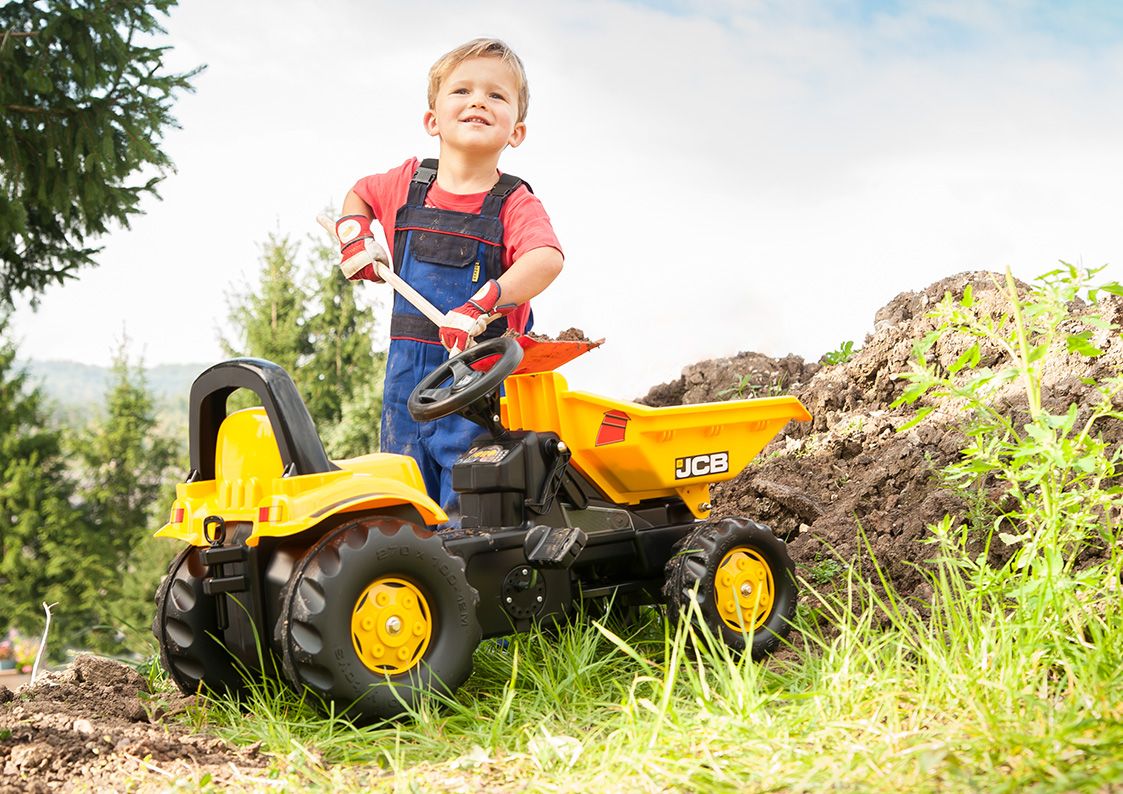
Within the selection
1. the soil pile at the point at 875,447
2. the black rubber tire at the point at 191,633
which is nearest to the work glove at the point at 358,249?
the black rubber tire at the point at 191,633

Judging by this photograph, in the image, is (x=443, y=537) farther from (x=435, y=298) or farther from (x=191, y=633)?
(x=435, y=298)

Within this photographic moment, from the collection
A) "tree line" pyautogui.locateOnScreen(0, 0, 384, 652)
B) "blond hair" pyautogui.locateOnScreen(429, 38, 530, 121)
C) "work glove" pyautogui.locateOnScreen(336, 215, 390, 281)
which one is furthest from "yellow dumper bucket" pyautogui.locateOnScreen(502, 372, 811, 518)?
"tree line" pyautogui.locateOnScreen(0, 0, 384, 652)

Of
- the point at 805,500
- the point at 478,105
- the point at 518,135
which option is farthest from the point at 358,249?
the point at 805,500

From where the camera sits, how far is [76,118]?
317 inches

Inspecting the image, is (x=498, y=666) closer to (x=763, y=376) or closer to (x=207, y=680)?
(x=207, y=680)

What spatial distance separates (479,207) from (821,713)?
88.0 inches

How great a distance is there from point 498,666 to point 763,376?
3574 mm

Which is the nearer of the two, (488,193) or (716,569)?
(716,569)

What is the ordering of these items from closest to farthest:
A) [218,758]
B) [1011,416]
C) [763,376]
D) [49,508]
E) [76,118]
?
[218,758]
[1011,416]
[763,376]
[76,118]
[49,508]

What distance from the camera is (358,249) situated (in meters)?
3.87

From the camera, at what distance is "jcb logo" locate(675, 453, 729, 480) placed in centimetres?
374

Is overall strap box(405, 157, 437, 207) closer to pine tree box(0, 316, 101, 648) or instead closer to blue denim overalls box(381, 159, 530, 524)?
blue denim overalls box(381, 159, 530, 524)

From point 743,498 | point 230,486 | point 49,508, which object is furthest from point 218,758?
point 49,508

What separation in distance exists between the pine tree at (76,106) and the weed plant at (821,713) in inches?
234
